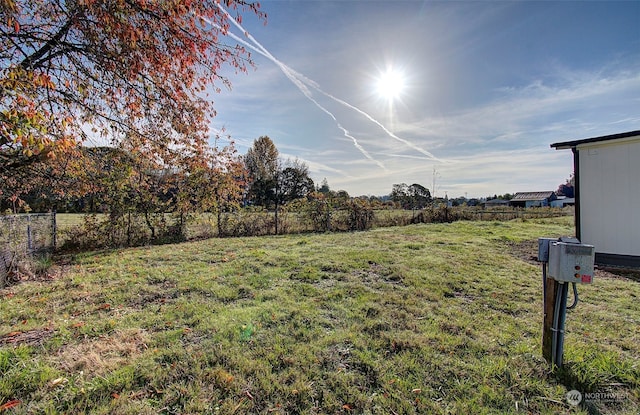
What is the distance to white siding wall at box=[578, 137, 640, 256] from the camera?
550 cm

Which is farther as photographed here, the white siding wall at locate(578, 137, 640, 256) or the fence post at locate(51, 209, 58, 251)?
the fence post at locate(51, 209, 58, 251)

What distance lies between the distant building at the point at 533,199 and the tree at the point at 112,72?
4961cm

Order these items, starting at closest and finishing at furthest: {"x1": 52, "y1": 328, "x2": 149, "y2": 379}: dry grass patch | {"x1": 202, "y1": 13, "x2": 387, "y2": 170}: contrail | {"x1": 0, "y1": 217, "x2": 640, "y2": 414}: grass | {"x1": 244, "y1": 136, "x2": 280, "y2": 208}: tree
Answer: {"x1": 0, "y1": 217, "x2": 640, "y2": 414}: grass
{"x1": 52, "y1": 328, "x2": 149, "y2": 379}: dry grass patch
{"x1": 202, "y1": 13, "x2": 387, "y2": 170}: contrail
{"x1": 244, "y1": 136, "x2": 280, "y2": 208}: tree

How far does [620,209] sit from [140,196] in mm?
12046

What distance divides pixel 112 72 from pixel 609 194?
9.04 m

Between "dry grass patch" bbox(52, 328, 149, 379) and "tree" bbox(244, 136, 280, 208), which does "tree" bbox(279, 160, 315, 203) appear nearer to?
"tree" bbox(244, 136, 280, 208)

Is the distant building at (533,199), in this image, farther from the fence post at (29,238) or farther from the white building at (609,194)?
the fence post at (29,238)

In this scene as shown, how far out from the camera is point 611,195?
225 inches

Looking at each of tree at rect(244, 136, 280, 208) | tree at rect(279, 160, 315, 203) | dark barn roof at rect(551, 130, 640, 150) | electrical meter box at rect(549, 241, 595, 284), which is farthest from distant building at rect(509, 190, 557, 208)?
electrical meter box at rect(549, 241, 595, 284)

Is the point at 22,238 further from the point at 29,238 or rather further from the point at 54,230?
the point at 54,230

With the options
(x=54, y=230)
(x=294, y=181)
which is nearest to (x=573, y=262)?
(x=54, y=230)

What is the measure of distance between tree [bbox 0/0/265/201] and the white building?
7.20 m

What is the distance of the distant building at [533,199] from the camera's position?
41.2 m

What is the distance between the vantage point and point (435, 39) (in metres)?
6.09
